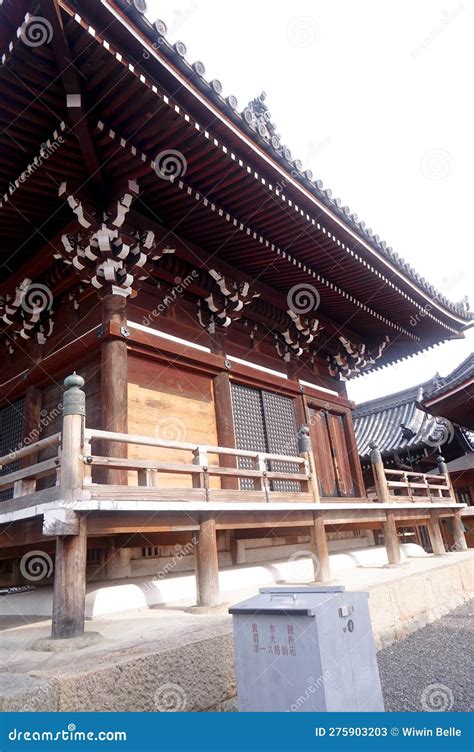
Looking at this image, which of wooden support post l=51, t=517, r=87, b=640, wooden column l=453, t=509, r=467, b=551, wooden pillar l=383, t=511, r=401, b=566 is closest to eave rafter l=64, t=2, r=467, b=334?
wooden support post l=51, t=517, r=87, b=640

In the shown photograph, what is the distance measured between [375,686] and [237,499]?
9.85 ft

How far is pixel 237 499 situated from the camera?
6.10m

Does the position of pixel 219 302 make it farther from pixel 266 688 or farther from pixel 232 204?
pixel 266 688

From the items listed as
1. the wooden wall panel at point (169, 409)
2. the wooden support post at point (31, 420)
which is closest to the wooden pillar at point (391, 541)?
the wooden wall panel at point (169, 409)

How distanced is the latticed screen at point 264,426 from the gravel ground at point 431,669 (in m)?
3.49

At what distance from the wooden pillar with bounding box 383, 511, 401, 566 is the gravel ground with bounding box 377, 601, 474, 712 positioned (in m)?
1.59

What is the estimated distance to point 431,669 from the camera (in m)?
5.47

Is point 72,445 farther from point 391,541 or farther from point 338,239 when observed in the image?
point 391,541

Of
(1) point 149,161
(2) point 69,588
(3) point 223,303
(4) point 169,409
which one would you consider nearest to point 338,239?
(3) point 223,303

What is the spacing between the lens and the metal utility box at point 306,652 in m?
2.88

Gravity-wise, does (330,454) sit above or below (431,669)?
above

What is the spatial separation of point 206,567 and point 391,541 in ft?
17.3

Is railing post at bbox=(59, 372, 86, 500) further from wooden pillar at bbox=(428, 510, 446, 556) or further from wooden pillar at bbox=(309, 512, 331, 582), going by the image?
wooden pillar at bbox=(428, 510, 446, 556)

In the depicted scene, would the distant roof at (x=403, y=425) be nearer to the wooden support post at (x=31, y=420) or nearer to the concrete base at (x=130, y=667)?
the wooden support post at (x=31, y=420)
